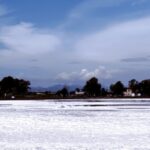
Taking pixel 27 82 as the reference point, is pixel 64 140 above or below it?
below

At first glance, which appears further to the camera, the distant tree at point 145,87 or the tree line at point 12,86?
the distant tree at point 145,87

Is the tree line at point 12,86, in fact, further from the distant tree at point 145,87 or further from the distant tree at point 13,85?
the distant tree at point 145,87

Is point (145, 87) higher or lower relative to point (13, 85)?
lower

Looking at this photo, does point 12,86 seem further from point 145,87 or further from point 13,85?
point 145,87

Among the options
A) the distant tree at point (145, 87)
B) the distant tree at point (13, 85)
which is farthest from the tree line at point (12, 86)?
the distant tree at point (145, 87)

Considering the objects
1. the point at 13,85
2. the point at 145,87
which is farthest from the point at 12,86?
the point at 145,87

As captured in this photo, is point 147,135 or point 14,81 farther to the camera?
point 14,81

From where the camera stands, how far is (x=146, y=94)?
199750mm

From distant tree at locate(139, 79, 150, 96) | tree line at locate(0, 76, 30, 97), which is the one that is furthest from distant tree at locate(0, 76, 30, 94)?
distant tree at locate(139, 79, 150, 96)

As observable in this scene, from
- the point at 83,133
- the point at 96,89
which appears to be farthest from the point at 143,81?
the point at 83,133

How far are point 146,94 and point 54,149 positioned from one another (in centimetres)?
18648

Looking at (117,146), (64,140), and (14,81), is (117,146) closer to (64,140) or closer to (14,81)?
(64,140)

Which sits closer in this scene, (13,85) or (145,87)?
(13,85)

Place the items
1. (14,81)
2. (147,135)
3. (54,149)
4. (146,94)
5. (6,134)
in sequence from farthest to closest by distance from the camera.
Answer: (146,94), (14,81), (6,134), (147,135), (54,149)
